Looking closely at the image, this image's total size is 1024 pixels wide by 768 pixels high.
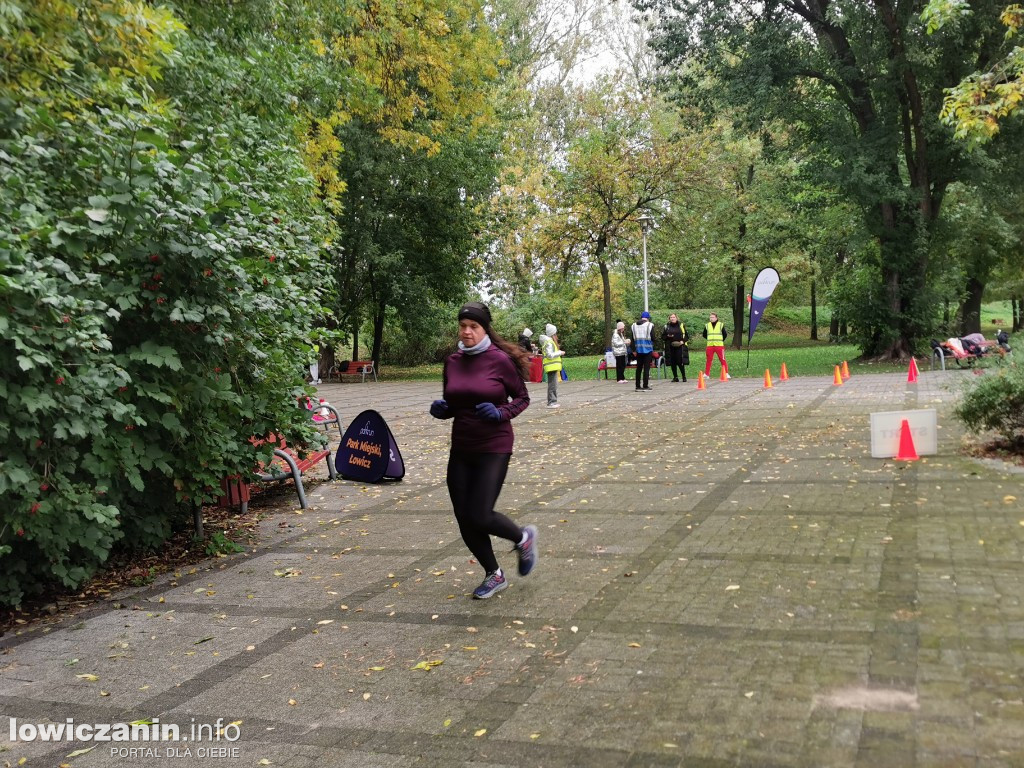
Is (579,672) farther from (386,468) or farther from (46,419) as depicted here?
(386,468)

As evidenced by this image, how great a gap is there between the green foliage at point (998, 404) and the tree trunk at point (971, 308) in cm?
3283

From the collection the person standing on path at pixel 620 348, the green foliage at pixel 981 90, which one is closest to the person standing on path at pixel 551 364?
the person standing on path at pixel 620 348

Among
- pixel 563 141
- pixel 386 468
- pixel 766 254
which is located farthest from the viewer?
pixel 563 141

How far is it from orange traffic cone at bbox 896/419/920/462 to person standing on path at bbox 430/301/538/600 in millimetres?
5437

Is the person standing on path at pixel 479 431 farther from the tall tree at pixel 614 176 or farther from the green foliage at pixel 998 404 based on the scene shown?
the tall tree at pixel 614 176

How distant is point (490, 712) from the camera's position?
3.92m

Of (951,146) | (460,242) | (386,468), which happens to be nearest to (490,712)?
(386,468)

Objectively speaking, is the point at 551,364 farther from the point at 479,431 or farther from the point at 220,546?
the point at 479,431

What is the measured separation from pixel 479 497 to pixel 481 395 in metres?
0.64

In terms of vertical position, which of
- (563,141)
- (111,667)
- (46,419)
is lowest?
(111,667)

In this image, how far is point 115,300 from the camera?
240 inches

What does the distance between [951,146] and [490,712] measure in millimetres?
24995

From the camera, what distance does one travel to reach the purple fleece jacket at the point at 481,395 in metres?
5.55

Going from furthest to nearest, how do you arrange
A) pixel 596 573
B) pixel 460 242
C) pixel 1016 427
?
pixel 460 242
pixel 1016 427
pixel 596 573
